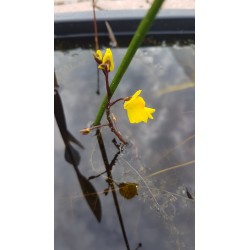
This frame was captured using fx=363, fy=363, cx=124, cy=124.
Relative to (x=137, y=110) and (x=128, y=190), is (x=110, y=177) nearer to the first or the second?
(x=128, y=190)

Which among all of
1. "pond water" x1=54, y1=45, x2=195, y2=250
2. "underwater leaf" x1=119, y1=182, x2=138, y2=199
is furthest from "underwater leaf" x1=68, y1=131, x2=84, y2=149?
"underwater leaf" x1=119, y1=182, x2=138, y2=199

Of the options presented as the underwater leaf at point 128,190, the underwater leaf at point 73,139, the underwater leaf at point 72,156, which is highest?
the underwater leaf at point 73,139

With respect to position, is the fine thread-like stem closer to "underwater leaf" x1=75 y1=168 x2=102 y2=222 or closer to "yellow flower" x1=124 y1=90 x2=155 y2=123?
"underwater leaf" x1=75 y1=168 x2=102 y2=222

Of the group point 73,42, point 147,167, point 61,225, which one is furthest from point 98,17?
point 61,225

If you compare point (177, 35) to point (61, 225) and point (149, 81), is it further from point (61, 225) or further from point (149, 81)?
point (61, 225)

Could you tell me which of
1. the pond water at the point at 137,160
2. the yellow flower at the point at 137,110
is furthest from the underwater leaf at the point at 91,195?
the yellow flower at the point at 137,110

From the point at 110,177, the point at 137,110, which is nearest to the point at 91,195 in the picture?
the point at 110,177

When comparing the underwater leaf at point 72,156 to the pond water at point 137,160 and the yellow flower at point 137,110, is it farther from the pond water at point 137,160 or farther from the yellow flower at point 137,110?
the yellow flower at point 137,110
